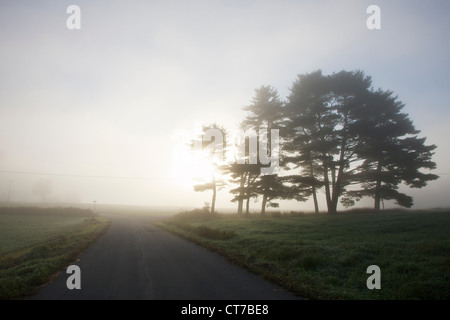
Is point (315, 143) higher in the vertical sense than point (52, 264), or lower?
higher

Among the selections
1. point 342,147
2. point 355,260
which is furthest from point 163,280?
point 342,147

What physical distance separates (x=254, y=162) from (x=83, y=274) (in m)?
25.5

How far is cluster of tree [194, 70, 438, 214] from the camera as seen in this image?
2883 cm

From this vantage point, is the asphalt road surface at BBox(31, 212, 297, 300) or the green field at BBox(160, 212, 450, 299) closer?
the asphalt road surface at BBox(31, 212, 297, 300)

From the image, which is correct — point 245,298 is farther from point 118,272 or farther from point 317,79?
point 317,79

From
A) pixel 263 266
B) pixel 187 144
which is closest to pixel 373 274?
pixel 263 266

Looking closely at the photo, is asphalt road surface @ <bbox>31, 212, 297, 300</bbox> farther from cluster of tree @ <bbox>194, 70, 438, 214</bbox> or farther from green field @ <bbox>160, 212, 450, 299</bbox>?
cluster of tree @ <bbox>194, 70, 438, 214</bbox>

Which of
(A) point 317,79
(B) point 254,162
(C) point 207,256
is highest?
(A) point 317,79

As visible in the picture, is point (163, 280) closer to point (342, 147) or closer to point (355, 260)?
point (355, 260)

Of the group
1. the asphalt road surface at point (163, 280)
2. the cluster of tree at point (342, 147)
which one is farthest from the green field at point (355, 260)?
the cluster of tree at point (342, 147)

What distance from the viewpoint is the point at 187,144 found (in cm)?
4084

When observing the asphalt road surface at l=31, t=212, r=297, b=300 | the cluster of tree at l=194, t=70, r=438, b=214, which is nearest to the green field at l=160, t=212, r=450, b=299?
the asphalt road surface at l=31, t=212, r=297, b=300

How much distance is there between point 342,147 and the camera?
29469 millimetres

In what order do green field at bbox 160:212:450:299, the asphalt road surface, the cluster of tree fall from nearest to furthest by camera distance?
1. the asphalt road surface
2. green field at bbox 160:212:450:299
3. the cluster of tree
